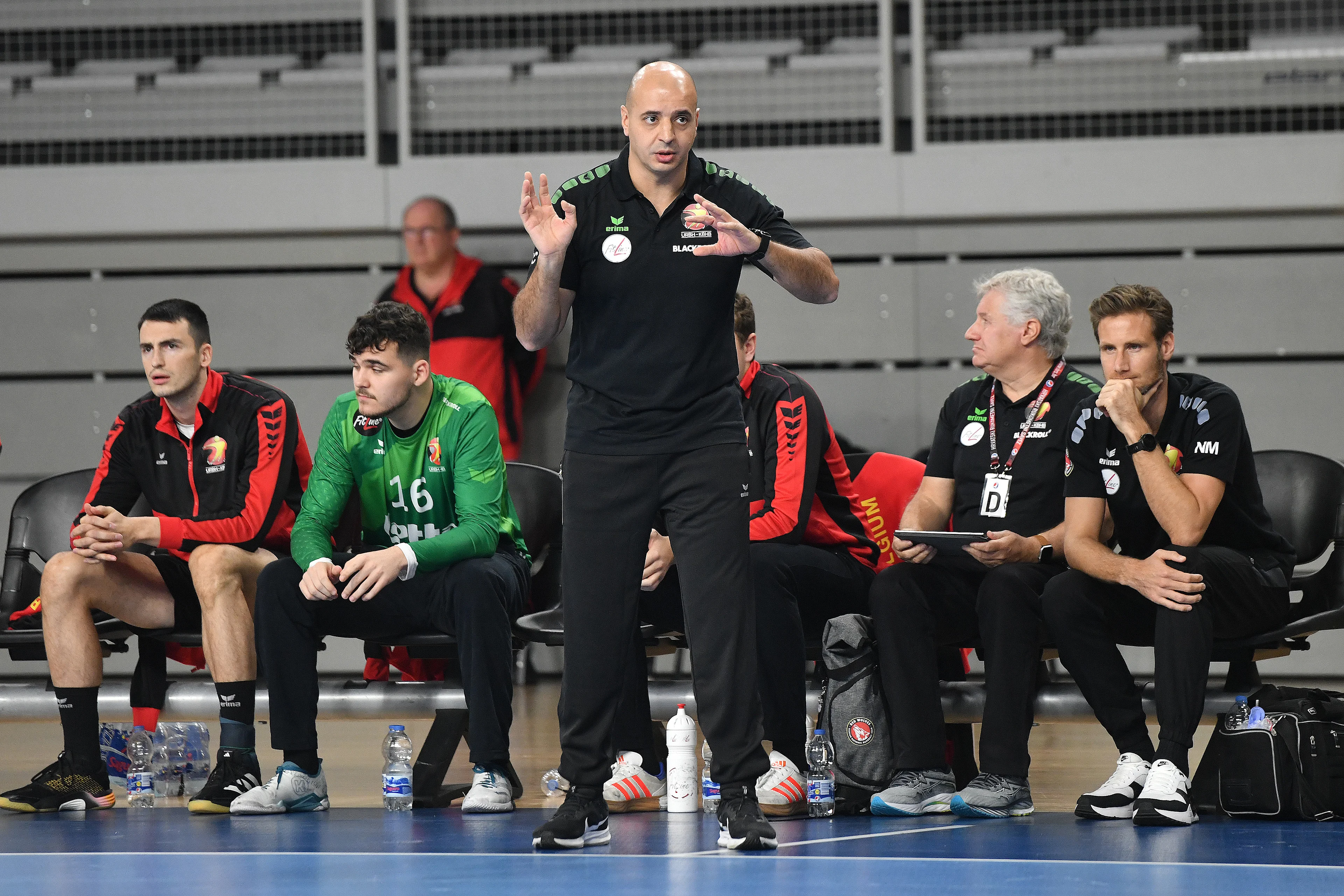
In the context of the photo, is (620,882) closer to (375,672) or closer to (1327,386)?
Result: (375,672)

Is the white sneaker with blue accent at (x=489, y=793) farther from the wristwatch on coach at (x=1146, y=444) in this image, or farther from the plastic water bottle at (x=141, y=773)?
the wristwatch on coach at (x=1146, y=444)

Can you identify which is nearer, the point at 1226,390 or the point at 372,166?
the point at 1226,390

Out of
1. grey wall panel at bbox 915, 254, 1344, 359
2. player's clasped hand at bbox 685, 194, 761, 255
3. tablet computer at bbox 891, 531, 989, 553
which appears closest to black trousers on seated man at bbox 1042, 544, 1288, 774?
tablet computer at bbox 891, 531, 989, 553

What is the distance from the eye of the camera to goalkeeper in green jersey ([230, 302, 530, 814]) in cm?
373

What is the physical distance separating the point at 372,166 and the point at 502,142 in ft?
2.24

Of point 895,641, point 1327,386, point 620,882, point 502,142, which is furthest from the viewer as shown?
point 502,142

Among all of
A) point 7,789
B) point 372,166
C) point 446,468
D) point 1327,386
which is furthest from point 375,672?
point 1327,386

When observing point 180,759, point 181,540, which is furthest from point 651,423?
A: point 180,759

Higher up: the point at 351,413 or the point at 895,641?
the point at 351,413

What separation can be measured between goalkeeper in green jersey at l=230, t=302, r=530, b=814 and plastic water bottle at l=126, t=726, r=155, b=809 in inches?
18.8

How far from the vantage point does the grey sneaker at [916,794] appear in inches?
139

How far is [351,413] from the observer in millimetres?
4078

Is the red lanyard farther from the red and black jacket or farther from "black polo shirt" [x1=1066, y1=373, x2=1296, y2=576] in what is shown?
the red and black jacket

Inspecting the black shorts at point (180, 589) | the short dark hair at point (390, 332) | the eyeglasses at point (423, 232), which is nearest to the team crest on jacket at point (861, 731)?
the short dark hair at point (390, 332)
